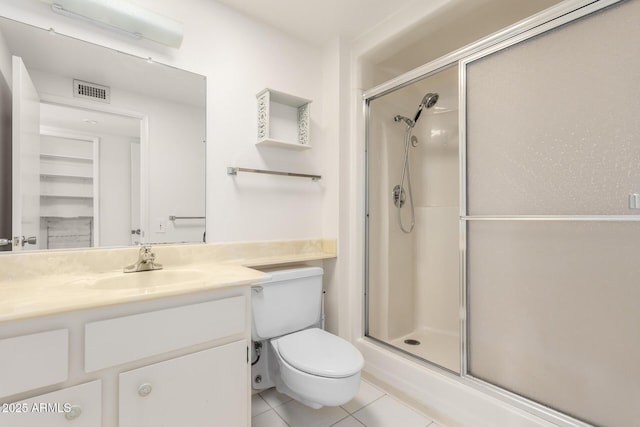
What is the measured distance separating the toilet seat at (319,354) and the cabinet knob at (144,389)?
0.60 meters

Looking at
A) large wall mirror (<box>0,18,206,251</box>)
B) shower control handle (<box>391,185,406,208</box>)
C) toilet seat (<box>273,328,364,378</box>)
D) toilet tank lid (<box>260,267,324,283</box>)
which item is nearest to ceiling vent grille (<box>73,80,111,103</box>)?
large wall mirror (<box>0,18,206,251</box>)

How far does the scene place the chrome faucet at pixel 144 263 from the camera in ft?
4.33

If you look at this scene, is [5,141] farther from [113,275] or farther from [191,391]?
[191,391]

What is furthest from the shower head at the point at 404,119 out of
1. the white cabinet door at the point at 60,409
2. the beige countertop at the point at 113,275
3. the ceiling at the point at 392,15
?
the white cabinet door at the point at 60,409

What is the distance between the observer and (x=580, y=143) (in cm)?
116

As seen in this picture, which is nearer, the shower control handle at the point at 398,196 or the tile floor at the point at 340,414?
the tile floor at the point at 340,414

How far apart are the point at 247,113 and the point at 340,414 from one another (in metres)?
1.80

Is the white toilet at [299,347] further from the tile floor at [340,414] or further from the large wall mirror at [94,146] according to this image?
the large wall mirror at [94,146]

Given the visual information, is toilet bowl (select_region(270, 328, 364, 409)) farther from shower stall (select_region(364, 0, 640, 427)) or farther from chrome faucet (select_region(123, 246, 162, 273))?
chrome faucet (select_region(123, 246, 162, 273))

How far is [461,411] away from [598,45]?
5.54 ft

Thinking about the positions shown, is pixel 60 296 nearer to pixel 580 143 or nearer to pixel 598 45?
pixel 580 143

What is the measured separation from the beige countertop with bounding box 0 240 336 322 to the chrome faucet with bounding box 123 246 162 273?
0.10ft

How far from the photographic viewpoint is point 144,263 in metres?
1.35

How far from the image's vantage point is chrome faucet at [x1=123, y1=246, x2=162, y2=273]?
1320 millimetres
